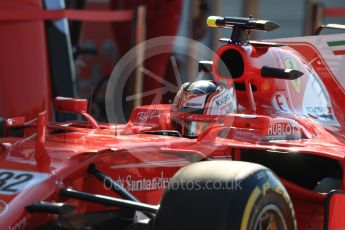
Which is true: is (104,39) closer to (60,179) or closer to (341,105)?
(341,105)

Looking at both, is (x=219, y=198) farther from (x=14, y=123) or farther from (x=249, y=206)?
(x=14, y=123)

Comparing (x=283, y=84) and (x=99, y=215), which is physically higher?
(x=283, y=84)

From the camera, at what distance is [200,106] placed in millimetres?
5066

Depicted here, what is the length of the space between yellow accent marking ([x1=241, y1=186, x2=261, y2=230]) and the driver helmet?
46.7 inches

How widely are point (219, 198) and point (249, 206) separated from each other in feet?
0.51

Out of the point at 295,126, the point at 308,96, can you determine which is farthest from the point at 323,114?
the point at 295,126

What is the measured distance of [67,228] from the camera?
395 cm

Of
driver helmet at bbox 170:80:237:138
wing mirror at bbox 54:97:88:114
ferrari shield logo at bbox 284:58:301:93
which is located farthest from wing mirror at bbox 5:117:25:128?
ferrari shield logo at bbox 284:58:301:93

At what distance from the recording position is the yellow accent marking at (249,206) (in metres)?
3.75

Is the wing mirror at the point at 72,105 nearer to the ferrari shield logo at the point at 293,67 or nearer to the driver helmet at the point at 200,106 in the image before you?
the driver helmet at the point at 200,106

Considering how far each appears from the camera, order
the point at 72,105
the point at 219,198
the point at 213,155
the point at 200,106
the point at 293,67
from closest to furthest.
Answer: the point at 219,198 → the point at 213,155 → the point at 200,106 → the point at 72,105 → the point at 293,67

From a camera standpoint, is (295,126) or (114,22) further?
(114,22)

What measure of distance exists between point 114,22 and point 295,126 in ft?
19.2

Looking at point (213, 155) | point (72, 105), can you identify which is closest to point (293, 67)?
point (213, 155)
